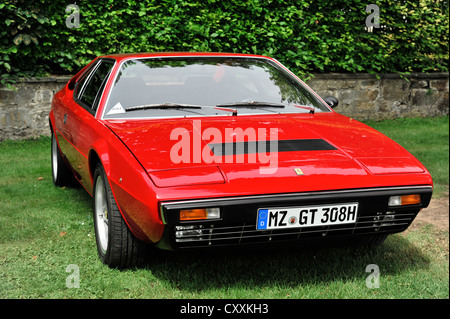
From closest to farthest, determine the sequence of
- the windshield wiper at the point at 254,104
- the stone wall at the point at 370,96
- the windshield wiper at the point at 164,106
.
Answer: the windshield wiper at the point at 164,106 → the windshield wiper at the point at 254,104 → the stone wall at the point at 370,96

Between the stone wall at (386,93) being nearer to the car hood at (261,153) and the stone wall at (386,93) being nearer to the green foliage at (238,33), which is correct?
the green foliage at (238,33)

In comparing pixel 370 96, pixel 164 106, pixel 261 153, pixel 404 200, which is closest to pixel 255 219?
pixel 261 153

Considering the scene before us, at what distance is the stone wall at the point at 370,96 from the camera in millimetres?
7477

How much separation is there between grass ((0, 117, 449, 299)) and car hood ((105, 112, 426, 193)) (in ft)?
1.57

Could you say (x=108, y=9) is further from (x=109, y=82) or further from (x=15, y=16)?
(x=109, y=82)

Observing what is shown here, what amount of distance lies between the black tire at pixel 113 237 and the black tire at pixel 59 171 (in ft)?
6.11

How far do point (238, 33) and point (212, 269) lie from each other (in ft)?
17.7

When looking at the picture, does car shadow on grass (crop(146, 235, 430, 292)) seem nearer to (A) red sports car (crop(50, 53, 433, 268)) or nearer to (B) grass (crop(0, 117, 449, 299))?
(B) grass (crop(0, 117, 449, 299))

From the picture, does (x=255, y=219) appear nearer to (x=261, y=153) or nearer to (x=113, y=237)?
(x=261, y=153)

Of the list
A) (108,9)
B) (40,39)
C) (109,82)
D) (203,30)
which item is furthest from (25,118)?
(109,82)

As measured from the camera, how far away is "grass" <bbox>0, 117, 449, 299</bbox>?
3.13 m

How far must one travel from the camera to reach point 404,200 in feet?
9.95

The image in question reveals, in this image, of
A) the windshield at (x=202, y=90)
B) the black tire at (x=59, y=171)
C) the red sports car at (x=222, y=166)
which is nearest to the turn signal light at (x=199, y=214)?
the red sports car at (x=222, y=166)

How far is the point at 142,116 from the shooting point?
370cm
